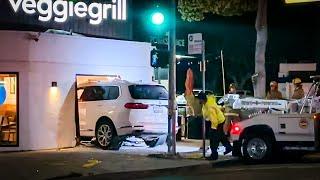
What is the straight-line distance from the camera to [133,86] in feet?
65.5

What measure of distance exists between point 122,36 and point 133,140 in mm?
4447

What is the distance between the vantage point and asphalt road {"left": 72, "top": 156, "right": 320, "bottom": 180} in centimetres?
1443

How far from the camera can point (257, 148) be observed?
17.7m

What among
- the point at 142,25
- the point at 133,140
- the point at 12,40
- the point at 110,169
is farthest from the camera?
the point at 142,25

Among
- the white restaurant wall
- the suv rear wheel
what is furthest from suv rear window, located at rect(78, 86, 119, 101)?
the suv rear wheel

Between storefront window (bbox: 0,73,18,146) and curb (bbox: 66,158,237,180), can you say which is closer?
curb (bbox: 66,158,237,180)

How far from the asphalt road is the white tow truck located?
0.43 metres

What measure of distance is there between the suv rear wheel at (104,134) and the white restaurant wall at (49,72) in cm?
106

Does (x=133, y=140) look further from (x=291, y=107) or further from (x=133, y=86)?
(x=291, y=107)

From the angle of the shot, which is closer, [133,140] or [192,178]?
[192,178]

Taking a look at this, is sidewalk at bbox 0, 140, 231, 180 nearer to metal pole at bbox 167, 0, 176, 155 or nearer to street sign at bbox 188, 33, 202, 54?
metal pole at bbox 167, 0, 176, 155

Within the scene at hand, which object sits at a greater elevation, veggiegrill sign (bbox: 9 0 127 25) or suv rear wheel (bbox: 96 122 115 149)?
veggiegrill sign (bbox: 9 0 127 25)

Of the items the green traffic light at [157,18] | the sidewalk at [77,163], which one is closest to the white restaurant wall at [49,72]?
the sidewalk at [77,163]

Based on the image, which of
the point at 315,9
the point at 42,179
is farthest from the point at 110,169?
the point at 315,9
